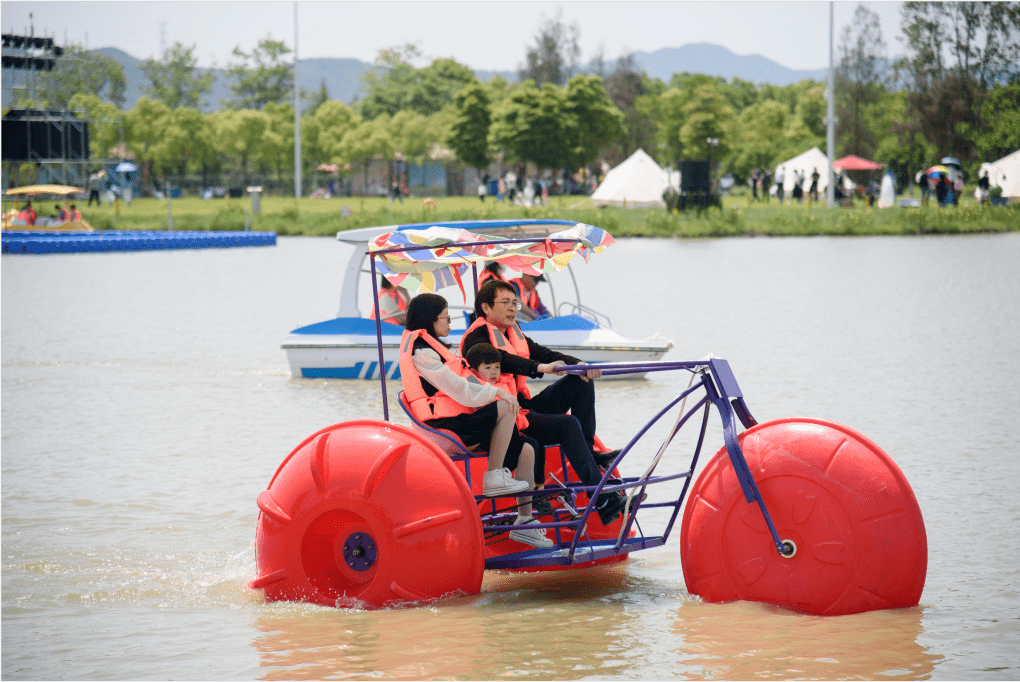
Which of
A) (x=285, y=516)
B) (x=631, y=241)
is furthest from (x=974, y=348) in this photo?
(x=631, y=241)

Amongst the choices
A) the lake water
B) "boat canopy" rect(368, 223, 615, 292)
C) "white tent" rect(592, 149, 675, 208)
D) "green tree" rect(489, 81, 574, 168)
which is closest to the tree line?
"green tree" rect(489, 81, 574, 168)

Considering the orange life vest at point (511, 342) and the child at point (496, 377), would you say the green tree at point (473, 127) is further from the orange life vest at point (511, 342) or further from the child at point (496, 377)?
the child at point (496, 377)

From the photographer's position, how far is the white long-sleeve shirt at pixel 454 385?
6.84 meters

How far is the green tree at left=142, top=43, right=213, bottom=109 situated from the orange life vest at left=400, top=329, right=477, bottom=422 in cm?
11936

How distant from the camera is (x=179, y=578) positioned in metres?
7.62

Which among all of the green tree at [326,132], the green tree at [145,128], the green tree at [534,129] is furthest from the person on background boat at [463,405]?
the green tree at [145,128]

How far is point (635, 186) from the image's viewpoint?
65375 mm

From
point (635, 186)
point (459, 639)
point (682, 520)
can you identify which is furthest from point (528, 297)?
point (635, 186)

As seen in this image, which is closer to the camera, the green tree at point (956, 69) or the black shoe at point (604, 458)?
the black shoe at point (604, 458)

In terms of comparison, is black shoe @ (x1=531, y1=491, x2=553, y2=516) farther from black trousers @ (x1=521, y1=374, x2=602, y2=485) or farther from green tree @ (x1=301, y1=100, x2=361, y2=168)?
green tree @ (x1=301, y1=100, x2=361, y2=168)

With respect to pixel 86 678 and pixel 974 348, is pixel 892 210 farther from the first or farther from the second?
pixel 86 678

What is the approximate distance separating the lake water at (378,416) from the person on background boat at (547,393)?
78 cm

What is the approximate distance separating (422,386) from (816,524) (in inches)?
94.0

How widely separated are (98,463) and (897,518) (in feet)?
25.4
